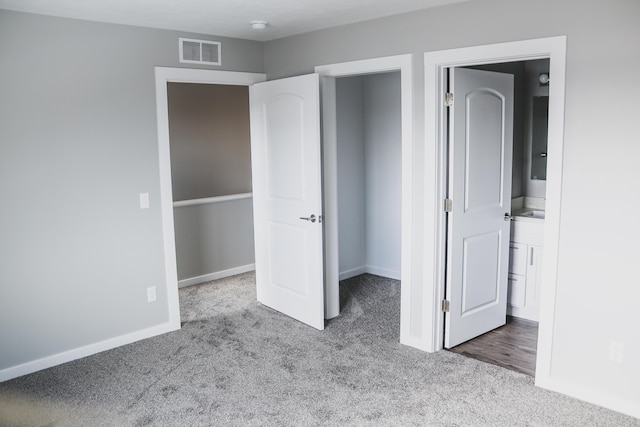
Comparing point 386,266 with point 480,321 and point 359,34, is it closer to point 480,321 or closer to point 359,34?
point 480,321

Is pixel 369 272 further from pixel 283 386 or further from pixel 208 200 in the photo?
pixel 283 386

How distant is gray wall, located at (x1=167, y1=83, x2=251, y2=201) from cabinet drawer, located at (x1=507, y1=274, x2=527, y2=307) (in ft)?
10.9

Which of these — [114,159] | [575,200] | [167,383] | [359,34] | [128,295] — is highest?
[359,34]

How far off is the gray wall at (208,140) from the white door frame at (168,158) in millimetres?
1598

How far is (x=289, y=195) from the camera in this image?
4324 mm

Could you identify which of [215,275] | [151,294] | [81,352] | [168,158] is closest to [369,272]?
[215,275]

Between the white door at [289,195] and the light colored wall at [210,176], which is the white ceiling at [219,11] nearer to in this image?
the white door at [289,195]

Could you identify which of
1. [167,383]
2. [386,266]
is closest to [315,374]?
[167,383]

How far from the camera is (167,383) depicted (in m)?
3.34

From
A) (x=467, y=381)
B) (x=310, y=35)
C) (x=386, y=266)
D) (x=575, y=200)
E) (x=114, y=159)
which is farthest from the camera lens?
(x=386, y=266)

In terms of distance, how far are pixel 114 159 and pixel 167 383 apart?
1590 mm

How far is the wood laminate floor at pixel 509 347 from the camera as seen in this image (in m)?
3.54

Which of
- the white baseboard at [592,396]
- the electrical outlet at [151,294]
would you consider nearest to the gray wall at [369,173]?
the electrical outlet at [151,294]

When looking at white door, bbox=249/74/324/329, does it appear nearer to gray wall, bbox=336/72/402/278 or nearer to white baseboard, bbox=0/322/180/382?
white baseboard, bbox=0/322/180/382
